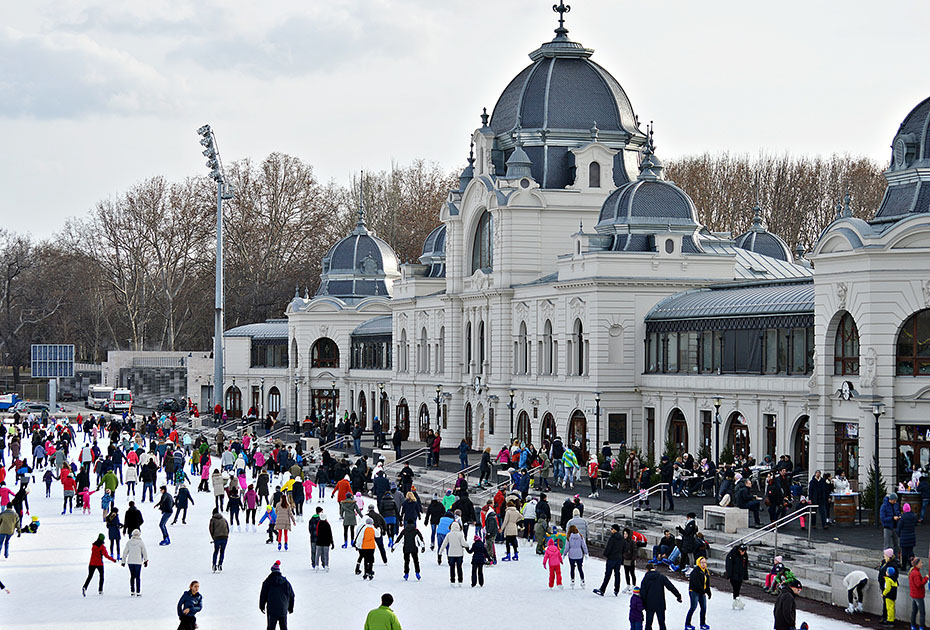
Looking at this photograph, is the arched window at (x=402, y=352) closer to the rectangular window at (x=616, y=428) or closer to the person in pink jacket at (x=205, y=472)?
the person in pink jacket at (x=205, y=472)

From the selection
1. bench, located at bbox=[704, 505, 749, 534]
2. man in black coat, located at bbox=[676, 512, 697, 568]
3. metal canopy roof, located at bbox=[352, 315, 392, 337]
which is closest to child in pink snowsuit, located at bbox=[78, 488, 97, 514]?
bench, located at bbox=[704, 505, 749, 534]

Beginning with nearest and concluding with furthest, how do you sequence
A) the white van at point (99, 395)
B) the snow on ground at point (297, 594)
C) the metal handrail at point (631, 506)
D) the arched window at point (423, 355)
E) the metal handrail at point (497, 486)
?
the snow on ground at point (297, 594)
the metal handrail at point (631, 506)
the metal handrail at point (497, 486)
the arched window at point (423, 355)
the white van at point (99, 395)

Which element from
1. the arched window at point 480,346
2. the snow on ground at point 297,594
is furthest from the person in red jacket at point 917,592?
the arched window at point 480,346

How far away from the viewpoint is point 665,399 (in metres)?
48.3

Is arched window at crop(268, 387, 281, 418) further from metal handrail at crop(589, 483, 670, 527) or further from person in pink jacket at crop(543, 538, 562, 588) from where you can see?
person in pink jacket at crop(543, 538, 562, 588)

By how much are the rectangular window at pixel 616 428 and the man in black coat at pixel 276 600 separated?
94.1 feet

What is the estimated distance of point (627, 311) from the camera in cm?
5028

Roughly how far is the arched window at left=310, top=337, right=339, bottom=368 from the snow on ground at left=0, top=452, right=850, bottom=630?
44.6 meters

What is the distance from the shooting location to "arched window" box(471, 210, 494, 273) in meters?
59.4

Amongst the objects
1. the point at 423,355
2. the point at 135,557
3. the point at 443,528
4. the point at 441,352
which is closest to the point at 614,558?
the point at 443,528

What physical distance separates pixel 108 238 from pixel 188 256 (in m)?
5.84

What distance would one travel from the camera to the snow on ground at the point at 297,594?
2472 centimetres

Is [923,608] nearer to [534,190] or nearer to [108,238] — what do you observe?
[534,190]

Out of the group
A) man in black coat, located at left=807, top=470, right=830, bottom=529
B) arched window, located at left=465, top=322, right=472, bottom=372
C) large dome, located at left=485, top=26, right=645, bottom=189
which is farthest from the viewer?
arched window, located at left=465, top=322, right=472, bottom=372
